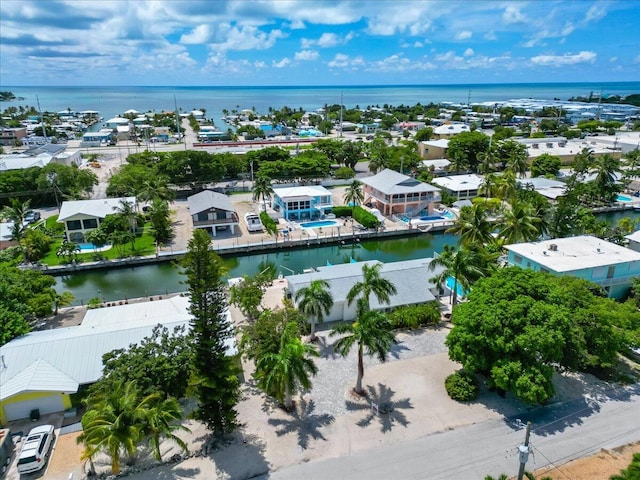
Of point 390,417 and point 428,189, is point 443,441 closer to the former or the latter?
point 390,417

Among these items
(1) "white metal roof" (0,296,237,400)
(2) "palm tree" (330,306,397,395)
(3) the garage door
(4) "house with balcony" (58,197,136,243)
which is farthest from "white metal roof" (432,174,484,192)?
(3) the garage door

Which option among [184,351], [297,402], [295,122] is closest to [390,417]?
[297,402]

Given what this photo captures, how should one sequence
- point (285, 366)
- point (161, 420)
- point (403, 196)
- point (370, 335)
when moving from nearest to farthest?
point (161, 420) → point (285, 366) → point (370, 335) → point (403, 196)

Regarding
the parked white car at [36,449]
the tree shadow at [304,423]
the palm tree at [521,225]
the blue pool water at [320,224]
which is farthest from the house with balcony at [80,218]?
the palm tree at [521,225]

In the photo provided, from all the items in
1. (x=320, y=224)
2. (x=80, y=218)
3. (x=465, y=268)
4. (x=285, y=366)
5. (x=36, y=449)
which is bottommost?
(x=320, y=224)

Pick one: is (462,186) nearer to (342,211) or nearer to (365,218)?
(365,218)

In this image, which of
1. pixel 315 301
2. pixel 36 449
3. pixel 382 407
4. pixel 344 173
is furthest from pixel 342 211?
pixel 36 449
